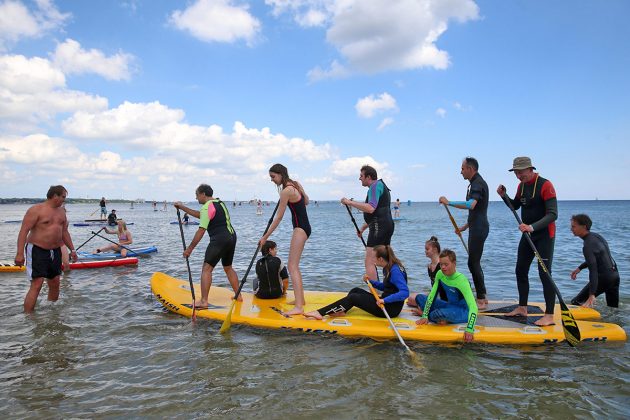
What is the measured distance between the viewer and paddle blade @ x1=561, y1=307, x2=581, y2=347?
17.6ft

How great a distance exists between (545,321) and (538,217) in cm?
152

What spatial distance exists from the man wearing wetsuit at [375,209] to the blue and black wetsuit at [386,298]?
628 millimetres

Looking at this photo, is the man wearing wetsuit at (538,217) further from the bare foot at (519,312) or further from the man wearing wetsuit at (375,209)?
the man wearing wetsuit at (375,209)

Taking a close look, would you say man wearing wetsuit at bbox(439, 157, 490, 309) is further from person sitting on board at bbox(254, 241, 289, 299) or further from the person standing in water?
person sitting on board at bbox(254, 241, 289, 299)

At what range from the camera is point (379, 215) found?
6.75 m

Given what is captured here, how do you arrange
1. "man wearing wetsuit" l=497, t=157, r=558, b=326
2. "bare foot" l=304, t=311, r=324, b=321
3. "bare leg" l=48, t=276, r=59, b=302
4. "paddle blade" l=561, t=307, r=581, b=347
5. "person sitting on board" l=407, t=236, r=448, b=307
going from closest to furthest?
"paddle blade" l=561, t=307, r=581, b=347, "man wearing wetsuit" l=497, t=157, r=558, b=326, "person sitting on board" l=407, t=236, r=448, b=307, "bare foot" l=304, t=311, r=324, b=321, "bare leg" l=48, t=276, r=59, b=302

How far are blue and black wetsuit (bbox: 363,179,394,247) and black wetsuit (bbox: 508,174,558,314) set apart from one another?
1940 mm

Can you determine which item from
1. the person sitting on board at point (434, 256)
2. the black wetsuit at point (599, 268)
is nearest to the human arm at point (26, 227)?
the person sitting on board at point (434, 256)

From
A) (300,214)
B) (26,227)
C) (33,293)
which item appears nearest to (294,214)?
(300,214)

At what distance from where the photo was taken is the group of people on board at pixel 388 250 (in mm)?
5965

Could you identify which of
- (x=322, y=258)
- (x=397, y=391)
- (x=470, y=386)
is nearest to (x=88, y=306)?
(x=397, y=391)

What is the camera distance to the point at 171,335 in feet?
20.7

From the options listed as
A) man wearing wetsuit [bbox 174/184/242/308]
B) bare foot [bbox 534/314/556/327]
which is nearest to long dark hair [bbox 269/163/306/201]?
man wearing wetsuit [bbox 174/184/242/308]

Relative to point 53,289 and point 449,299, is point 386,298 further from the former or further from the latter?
point 53,289
